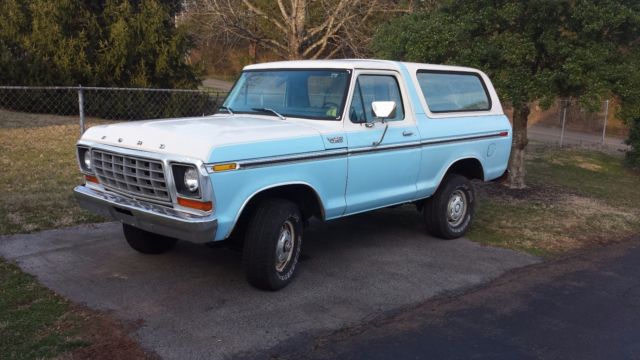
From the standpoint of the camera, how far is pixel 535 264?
6.69m

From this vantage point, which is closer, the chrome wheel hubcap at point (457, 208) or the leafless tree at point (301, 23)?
the chrome wheel hubcap at point (457, 208)

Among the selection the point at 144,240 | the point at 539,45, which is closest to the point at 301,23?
the point at 539,45

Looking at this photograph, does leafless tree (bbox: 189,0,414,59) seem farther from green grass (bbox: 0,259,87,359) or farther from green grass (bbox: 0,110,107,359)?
green grass (bbox: 0,259,87,359)

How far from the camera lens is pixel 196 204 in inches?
183

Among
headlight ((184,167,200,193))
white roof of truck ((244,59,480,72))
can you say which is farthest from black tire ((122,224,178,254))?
white roof of truck ((244,59,480,72))

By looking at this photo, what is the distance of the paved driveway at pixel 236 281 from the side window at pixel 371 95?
148 centimetres

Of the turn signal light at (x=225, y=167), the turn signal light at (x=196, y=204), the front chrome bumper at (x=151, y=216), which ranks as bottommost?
the front chrome bumper at (x=151, y=216)

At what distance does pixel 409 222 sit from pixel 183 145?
4.20m

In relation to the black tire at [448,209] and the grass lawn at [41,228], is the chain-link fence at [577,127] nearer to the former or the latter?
the black tire at [448,209]

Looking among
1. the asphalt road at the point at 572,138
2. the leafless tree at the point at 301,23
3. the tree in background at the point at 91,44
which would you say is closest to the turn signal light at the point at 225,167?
the leafless tree at the point at 301,23

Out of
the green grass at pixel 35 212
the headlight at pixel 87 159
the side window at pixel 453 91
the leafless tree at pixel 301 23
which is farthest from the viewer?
the leafless tree at pixel 301 23

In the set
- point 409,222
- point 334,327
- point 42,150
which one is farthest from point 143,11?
point 334,327

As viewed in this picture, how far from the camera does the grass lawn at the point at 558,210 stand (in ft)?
25.2

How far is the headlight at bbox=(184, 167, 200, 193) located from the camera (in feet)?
15.1
